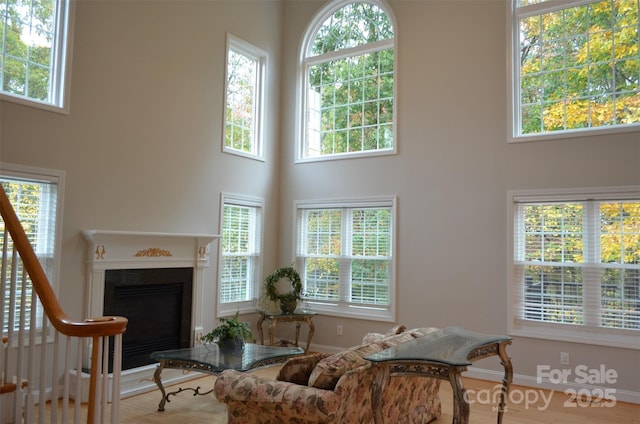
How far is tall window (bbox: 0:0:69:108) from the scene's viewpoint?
449 centimetres

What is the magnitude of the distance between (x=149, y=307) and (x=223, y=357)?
4.86 feet

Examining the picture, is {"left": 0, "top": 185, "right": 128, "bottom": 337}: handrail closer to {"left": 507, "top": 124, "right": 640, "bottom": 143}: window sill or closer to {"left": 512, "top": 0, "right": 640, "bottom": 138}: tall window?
{"left": 507, "top": 124, "right": 640, "bottom": 143}: window sill

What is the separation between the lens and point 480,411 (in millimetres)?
4535

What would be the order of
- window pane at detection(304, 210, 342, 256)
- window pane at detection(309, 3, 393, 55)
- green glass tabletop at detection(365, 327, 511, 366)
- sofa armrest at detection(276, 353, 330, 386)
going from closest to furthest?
green glass tabletop at detection(365, 327, 511, 366)
sofa armrest at detection(276, 353, 330, 386)
window pane at detection(309, 3, 393, 55)
window pane at detection(304, 210, 342, 256)

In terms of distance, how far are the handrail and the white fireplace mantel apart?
7.97 ft

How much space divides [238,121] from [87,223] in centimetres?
266

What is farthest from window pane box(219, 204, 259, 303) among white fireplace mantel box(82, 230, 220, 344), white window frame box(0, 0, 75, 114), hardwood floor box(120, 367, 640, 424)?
white window frame box(0, 0, 75, 114)

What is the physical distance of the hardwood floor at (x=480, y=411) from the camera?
429cm

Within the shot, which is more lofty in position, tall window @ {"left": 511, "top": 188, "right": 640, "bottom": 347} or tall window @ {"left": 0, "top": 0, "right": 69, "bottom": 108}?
tall window @ {"left": 0, "top": 0, "right": 69, "bottom": 108}

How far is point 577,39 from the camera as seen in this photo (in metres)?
5.46

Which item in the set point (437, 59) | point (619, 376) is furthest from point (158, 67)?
point (619, 376)

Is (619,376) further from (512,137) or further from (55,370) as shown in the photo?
(55,370)

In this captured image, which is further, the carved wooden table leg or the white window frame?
the white window frame

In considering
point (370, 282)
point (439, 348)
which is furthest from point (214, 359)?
point (370, 282)
